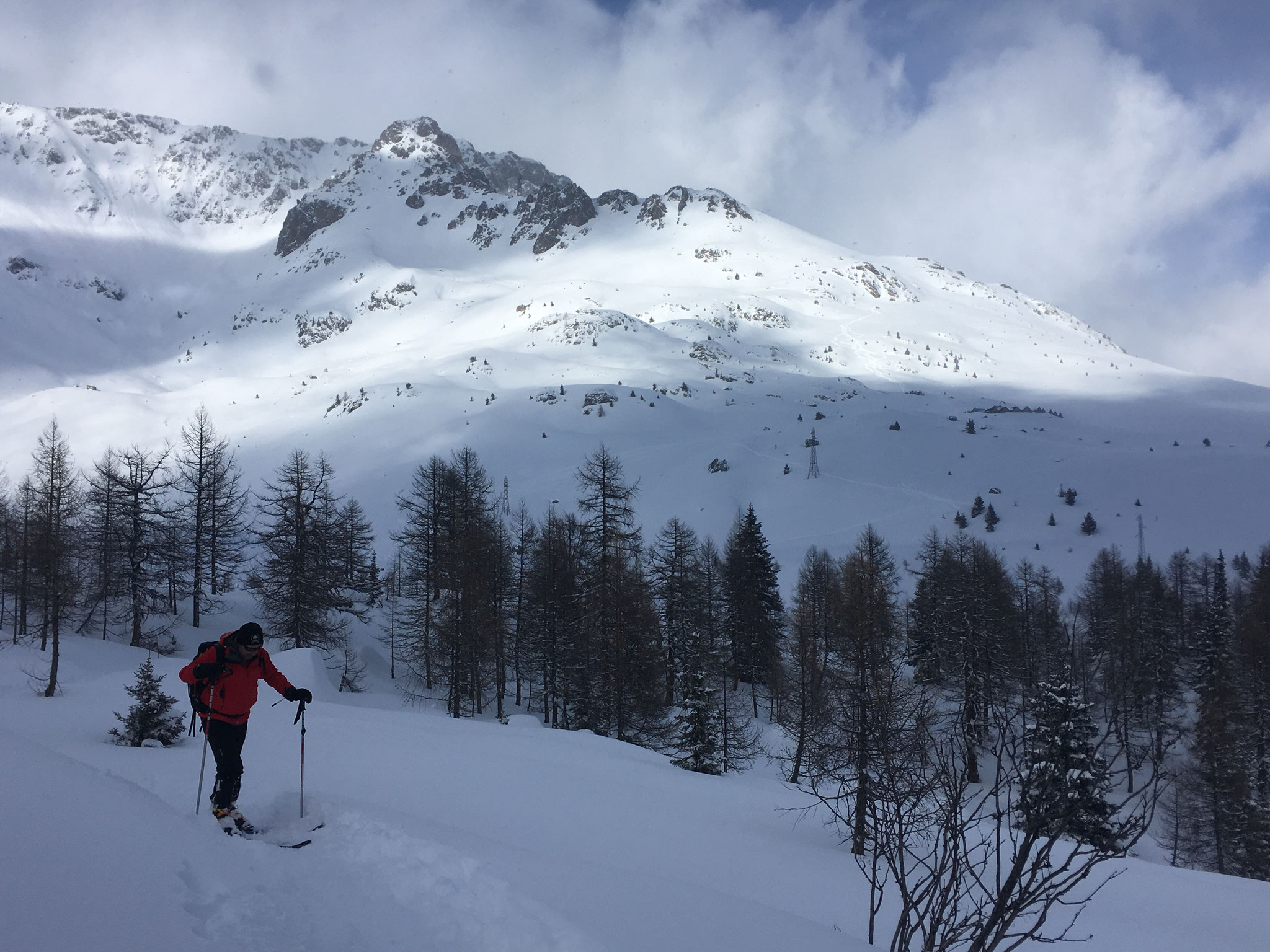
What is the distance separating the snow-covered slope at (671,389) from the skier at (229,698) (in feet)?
143

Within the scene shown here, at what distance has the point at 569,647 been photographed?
23.0 m

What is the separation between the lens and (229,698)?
6297 mm

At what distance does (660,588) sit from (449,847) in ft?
70.7

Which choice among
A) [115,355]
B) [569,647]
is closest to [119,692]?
[569,647]

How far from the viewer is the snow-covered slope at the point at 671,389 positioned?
2195 inches

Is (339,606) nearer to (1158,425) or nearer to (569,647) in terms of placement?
(569,647)

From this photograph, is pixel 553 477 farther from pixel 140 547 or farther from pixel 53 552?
pixel 53 552

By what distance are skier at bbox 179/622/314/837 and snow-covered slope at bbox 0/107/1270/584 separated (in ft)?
143

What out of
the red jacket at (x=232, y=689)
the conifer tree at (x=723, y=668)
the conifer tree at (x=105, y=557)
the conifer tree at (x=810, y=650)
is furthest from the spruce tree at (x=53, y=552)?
the conifer tree at (x=810, y=650)

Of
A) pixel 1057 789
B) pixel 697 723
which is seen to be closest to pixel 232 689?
pixel 1057 789

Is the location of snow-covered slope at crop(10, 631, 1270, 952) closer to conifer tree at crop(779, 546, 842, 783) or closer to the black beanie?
the black beanie

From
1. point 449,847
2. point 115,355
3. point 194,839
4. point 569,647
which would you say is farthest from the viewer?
point 115,355

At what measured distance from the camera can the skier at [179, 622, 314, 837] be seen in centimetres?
614

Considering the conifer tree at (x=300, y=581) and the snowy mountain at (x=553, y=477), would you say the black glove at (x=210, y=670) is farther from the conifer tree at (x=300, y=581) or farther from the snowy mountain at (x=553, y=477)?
the conifer tree at (x=300, y=581)
